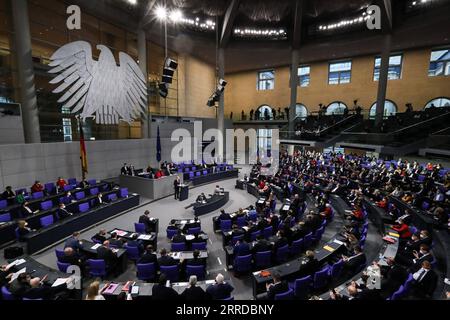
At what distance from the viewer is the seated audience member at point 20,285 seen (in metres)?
4.11

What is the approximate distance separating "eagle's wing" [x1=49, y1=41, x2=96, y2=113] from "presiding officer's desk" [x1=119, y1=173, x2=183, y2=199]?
16.2 ft

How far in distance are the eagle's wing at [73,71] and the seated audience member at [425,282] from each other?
15.5 m

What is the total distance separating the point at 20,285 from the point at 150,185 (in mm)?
8097

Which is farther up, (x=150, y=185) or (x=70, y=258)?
(x=150, y=185)

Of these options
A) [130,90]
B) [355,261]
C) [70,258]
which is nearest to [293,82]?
[130,90]

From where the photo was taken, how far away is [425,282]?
449cm

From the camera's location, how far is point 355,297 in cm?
399

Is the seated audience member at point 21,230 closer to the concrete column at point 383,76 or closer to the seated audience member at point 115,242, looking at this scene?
the seated audience member at point 115,242

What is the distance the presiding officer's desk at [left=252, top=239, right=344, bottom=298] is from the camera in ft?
16.3

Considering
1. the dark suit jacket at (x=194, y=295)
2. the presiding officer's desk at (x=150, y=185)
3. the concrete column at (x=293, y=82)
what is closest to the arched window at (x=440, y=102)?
the concrete column at (x=293, y=82)

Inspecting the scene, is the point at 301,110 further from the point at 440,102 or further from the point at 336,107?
the point at 440,102

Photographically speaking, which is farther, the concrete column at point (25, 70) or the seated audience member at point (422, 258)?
the concrete column at point (25, 70)

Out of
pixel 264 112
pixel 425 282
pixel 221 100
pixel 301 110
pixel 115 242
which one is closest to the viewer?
pixel 425 282
